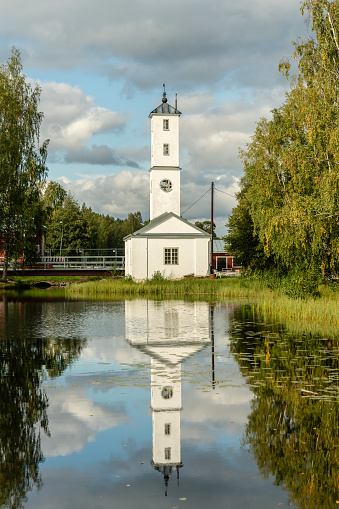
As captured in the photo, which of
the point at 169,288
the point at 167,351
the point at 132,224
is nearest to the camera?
the point at 167,351

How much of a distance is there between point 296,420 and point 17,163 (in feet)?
128

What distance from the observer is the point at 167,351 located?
12.7 meters

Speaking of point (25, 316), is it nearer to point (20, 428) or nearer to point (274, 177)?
point (274, 177)

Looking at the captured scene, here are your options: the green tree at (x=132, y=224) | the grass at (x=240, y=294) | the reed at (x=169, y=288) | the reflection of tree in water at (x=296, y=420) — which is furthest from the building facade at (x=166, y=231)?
the green tree at (x=132, y=224)

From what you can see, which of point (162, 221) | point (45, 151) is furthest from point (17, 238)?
point (162, 221)

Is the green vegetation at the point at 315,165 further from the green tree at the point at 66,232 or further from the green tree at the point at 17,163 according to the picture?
the green tree at the point at 66,232

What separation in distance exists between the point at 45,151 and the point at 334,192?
31886 mm

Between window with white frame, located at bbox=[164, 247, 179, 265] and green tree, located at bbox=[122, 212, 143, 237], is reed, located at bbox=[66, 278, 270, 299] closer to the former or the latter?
window with white frame, located at bbox=[164, 247, 179, 265]

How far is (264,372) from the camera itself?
32.6ft

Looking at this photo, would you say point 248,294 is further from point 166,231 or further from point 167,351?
point 167,351

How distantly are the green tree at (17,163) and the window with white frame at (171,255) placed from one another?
10.2 meters

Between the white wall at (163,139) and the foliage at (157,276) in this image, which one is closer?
the foliage at (157,276)

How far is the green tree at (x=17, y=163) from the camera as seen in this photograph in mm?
42062

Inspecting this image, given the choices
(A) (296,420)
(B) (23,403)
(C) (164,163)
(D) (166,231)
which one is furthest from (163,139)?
(A) (296,420)
